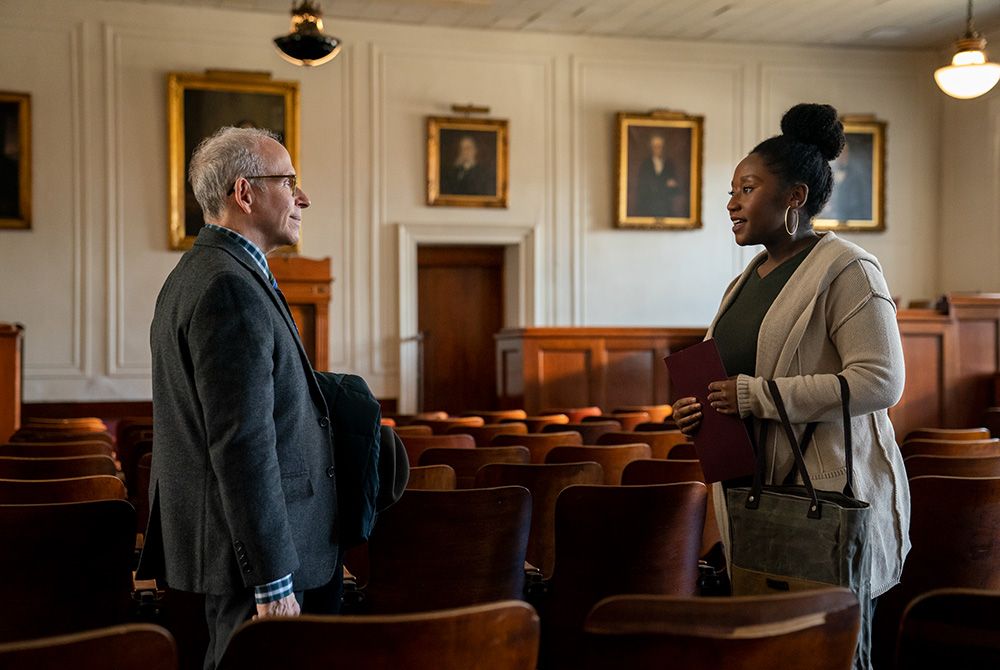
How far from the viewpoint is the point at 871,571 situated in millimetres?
1903

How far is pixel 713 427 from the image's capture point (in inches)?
82.5

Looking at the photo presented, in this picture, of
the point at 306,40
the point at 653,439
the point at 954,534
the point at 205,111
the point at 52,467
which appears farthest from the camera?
the point at 205,111

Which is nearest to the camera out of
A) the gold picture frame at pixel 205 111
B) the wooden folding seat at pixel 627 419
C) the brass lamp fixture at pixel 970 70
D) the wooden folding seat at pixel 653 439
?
the wooden folding seat at pixel 653 439

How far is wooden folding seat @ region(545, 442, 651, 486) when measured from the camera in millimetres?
3355

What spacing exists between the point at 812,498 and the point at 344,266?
28.1 feet

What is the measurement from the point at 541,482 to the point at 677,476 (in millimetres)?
449

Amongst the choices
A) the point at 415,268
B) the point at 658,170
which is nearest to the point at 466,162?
the point at 415,268

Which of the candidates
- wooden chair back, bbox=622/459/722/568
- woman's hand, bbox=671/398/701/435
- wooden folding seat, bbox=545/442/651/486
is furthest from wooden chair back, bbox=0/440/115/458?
woman's hand, bbox=671/398/701/435

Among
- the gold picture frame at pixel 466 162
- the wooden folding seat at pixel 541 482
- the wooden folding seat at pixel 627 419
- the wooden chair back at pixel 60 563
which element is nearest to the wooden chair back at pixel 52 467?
the wooden chair back at pixel 60 563

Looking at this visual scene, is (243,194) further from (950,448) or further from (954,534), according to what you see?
(950,448)

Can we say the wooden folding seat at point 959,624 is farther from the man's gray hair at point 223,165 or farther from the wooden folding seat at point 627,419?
the wooden folding seat at point 627,419

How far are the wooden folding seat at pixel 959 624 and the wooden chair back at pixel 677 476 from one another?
1488mm

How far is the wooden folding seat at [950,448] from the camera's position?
3715 mm

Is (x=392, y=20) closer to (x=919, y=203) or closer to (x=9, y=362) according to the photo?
(x=9, y=362)
